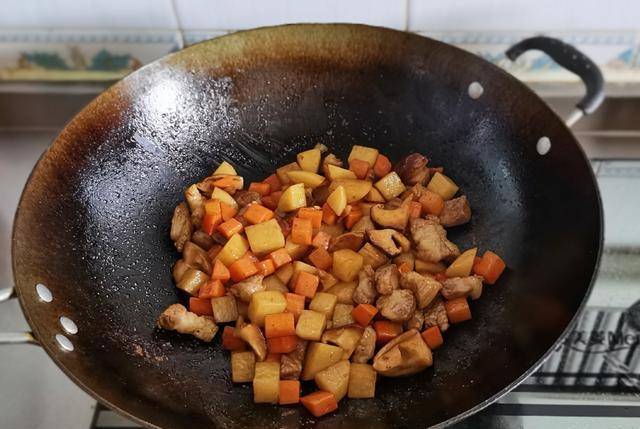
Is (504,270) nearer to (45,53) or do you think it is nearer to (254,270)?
(254,270)

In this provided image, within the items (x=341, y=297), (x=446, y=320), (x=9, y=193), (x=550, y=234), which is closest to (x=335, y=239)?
(x=341, y=297)

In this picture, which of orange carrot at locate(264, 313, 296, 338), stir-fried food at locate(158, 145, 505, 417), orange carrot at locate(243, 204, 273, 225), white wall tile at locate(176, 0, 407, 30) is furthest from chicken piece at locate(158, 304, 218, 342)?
white wall tile at locate(176, 0, 407, 30)

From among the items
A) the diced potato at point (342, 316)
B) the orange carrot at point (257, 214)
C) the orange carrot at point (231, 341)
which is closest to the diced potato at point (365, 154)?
the orange carrot at point (257, 214)

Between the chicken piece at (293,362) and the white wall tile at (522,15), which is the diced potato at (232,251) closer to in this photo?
the chicken piece at (293,362)

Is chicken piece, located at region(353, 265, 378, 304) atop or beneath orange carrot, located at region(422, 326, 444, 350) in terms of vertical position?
atop

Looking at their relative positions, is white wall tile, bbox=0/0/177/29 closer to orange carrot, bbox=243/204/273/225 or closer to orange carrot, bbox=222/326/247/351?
orange carrot, bbox=243/204/273/225

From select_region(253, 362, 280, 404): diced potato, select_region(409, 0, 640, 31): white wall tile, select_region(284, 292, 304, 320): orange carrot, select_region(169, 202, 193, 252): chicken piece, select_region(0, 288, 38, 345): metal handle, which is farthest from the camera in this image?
select_region(409, 0, 640, 31): white wall tile

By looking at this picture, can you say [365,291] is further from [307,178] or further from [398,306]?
[307,178]
